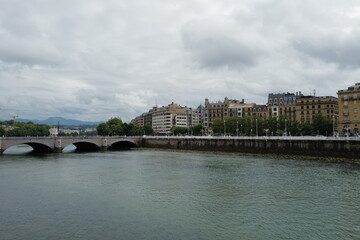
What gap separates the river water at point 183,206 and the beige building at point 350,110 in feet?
179

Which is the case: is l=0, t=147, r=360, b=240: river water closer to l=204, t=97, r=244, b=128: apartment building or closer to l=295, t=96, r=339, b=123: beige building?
l=295, t=96, r=339, b=123: beige building

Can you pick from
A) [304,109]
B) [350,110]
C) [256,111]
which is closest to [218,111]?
[256,111]

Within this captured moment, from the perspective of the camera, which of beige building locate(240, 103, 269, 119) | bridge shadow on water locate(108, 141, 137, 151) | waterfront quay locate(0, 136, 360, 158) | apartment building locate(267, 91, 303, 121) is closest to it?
waterfront quay locate(0, 136, 360, 158)

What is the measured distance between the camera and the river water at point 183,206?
2052 cm

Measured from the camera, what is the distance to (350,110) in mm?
89375

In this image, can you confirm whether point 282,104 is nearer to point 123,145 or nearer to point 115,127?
point 123,145

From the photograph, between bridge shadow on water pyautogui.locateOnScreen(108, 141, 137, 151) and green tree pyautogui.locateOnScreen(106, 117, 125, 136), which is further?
green tree pyautogui.locateOnScreen(106, 117, 125, 136)

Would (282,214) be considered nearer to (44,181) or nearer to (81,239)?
(81,239)

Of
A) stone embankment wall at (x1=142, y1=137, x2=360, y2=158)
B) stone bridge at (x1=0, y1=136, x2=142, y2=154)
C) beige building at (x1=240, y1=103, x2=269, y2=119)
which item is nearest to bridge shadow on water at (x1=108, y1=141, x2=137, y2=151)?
stone bridge at (x1=0, y1=136, x2=142, y2=154)

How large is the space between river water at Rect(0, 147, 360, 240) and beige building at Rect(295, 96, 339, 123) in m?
88.2

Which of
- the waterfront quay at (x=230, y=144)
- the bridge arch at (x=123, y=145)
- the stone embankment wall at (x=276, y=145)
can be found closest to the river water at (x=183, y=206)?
the stone embankment wall at (x=276, y=145)

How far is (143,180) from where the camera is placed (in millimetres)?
39906

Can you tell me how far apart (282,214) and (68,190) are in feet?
73.8

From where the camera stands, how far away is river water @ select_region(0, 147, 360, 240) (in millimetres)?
20516
